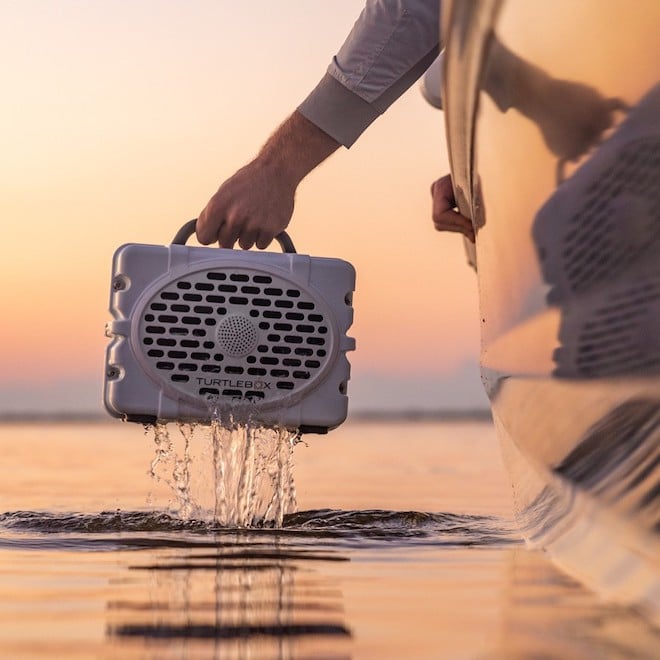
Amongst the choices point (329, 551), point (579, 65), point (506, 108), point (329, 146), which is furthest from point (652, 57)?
point (329, 146)

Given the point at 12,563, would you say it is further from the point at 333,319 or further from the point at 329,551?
the point at 333,319

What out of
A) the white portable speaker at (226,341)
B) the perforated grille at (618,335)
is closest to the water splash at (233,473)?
the white portable speaker at (226,341)

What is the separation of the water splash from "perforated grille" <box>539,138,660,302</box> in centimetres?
171

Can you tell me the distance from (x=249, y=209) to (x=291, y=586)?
142 centimetres

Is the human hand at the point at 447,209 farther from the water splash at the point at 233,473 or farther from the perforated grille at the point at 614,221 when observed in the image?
the perforated grille at the point at 614,221

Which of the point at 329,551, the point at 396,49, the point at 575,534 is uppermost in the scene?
the point at 396,49

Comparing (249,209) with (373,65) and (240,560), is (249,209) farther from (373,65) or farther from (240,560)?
(240,560)

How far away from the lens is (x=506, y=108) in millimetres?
Result: 2117

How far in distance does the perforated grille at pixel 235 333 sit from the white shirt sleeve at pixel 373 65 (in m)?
0.52

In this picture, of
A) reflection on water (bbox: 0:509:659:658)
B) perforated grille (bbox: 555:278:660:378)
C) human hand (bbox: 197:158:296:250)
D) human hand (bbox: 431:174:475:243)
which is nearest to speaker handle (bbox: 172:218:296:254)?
human hand (bbox: 197:158:296:250)

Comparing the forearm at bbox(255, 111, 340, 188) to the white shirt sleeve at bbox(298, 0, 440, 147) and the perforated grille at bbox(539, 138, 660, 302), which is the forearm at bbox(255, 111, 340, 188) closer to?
the white shirt sleeve at bbox(298, 0, 440, 147)

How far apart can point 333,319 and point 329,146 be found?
532 millimetres

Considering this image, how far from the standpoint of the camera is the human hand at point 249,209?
3.49 meters

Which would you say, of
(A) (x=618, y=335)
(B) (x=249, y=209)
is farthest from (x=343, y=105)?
(A) (x=618, y=335)
